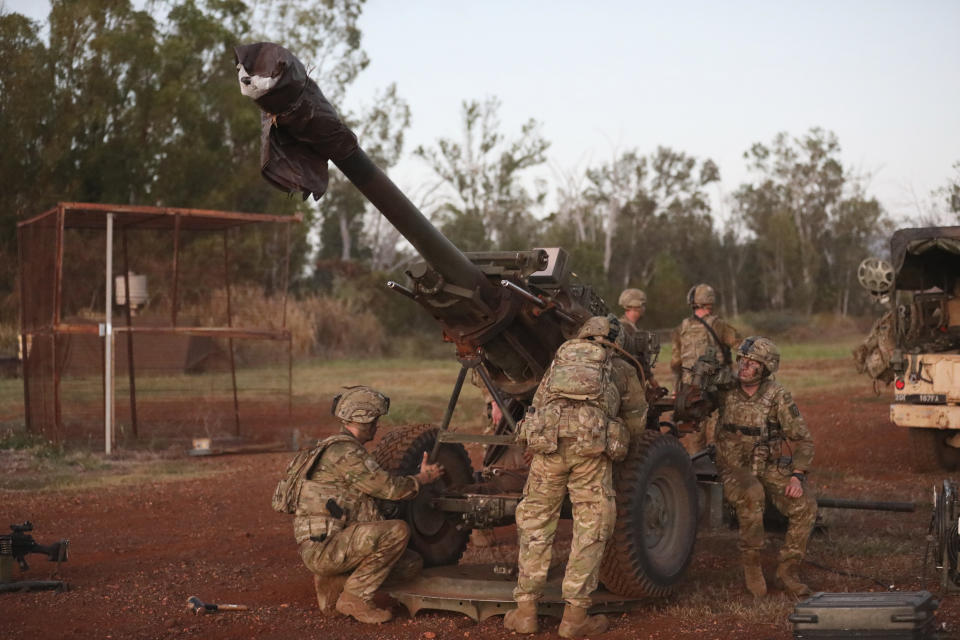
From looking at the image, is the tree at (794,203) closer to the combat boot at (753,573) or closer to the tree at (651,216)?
the tree at (651,216)

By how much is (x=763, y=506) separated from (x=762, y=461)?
0.32m

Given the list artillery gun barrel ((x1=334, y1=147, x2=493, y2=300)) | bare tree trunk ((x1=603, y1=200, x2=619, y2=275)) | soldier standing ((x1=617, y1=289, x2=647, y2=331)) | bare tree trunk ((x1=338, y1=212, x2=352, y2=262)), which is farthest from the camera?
bare tree trunk ((x1=603, y1=200, x2=619, y2=275))

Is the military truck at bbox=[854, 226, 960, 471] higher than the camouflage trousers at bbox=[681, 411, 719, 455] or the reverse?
higher

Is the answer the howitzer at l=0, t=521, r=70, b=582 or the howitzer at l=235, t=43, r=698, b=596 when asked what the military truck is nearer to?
the howitzer at l=235, t=43, r=698, b=596

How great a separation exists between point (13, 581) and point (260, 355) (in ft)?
74.8

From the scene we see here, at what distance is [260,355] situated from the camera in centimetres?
3047

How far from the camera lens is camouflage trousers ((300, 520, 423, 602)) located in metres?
6.97

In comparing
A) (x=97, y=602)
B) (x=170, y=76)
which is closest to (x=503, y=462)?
(x=97, y=602)

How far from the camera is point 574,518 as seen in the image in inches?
266

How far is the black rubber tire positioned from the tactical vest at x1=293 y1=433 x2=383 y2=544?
5.21 feet

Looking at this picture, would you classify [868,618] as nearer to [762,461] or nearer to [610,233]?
[762,461]

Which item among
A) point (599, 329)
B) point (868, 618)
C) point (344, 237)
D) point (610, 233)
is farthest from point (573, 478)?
point (610, 233)

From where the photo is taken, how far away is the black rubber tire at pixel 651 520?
6.93 meters

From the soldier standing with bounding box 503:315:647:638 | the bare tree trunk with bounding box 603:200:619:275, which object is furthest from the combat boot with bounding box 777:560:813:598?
the bare tree trunk with bounding box 603:200:619:275
